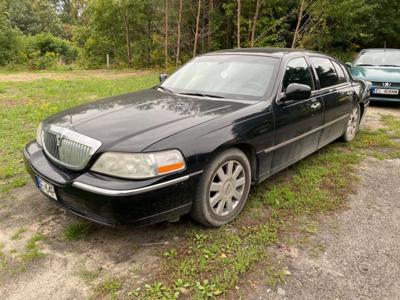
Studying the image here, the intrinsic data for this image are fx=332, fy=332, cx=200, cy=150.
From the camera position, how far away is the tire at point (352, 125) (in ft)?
17.2

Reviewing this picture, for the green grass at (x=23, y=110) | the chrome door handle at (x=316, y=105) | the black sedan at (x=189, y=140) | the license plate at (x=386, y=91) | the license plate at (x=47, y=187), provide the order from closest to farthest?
the black sedan at (x=189, y=140), the license plate at (x=47, y=187), the chrome door handle at (x=316, y=105), the green grass at (x=23, y=110), the license plate at (x=386, y=91)

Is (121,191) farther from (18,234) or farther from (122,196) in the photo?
(18,234)

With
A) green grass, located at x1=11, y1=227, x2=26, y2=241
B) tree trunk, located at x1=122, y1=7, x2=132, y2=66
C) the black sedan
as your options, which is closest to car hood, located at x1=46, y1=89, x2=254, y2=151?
the black sedan

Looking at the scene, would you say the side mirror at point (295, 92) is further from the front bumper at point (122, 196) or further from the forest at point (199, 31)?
the forest at point (199, 31)

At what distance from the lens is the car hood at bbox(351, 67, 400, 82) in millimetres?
7824

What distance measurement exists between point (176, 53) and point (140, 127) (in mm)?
17540

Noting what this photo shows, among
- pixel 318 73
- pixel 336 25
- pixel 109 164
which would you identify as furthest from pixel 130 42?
pixel 109 164

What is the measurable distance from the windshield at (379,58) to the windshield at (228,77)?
267 inches

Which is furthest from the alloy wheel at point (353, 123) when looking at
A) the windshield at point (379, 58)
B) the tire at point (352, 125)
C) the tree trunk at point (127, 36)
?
the tree trunk at point (127, 36)

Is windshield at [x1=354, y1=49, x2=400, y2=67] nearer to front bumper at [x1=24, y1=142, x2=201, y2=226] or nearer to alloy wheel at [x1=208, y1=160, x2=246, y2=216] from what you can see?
alloy wheel at [x1=208, y1=160, x2=246, y2=216]

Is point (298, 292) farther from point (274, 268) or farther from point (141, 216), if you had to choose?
point (141, 216)

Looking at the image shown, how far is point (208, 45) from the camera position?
1942cm

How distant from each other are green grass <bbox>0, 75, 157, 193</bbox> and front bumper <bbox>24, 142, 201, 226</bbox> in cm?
162

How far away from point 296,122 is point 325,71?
4.24ft
